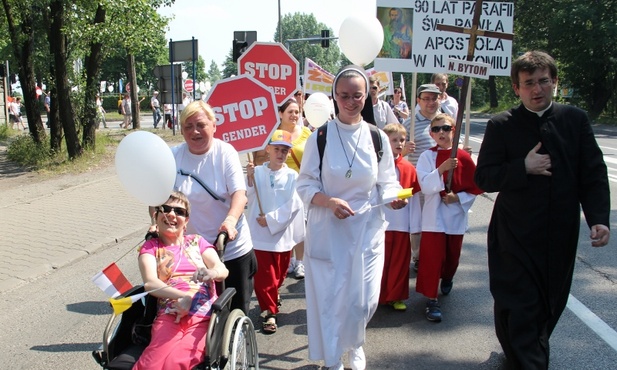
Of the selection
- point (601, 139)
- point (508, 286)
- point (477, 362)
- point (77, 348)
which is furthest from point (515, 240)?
point (601, 139)

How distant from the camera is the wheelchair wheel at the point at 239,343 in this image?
3.14 m

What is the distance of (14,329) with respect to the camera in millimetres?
5160

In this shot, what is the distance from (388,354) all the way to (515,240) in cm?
141

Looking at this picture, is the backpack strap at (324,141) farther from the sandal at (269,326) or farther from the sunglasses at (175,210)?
the sandal at (269,326)

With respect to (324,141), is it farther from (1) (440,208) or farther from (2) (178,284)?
(1) (440,208)

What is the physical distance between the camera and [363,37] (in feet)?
18.8

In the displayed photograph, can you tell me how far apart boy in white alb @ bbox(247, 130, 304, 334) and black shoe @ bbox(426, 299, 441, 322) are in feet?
4.27

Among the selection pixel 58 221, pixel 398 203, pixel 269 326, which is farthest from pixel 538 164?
pixel 58 221

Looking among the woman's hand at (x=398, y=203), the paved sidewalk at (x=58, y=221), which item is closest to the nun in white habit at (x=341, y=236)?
the woman's hand at (x=398, y=203)

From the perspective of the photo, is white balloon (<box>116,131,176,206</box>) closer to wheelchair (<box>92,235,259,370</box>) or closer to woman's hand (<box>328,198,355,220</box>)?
wheelchair (<box>92,235,259,370</box>)

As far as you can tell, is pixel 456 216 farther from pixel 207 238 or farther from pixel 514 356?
pixel 207 238

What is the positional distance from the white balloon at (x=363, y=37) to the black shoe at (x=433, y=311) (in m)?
2.41

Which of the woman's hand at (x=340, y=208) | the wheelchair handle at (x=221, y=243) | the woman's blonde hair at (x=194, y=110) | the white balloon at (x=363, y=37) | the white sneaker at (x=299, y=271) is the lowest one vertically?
the white sneaker at (x=299, y=271)

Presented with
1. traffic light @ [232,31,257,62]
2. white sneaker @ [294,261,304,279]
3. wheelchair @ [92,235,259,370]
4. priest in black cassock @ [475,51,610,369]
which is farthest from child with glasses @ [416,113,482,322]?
traffic light @ [232,31,257,62]
